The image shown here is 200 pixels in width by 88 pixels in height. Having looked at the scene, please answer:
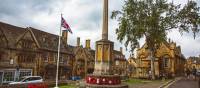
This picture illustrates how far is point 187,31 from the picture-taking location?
41938 millimetres

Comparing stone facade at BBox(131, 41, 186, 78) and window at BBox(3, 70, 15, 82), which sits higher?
stone facade at BBox(131, 41, 186, 78)

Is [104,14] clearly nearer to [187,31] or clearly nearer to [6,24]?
[187,31]

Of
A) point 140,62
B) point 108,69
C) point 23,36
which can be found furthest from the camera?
point 140,62

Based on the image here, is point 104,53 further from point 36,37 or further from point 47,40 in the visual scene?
point 47,40

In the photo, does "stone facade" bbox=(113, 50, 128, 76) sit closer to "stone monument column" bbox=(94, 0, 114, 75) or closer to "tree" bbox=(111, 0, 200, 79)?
"tree" bbox=(111, 0, 200, 79)

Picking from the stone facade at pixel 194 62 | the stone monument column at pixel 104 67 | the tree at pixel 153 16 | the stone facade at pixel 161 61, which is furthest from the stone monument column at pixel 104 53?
the stone facade at pixel 194 62

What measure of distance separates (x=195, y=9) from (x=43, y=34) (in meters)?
30.8

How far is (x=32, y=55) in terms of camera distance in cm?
4909

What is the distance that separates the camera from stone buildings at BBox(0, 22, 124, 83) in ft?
143

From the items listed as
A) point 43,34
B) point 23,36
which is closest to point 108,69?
point 23,36

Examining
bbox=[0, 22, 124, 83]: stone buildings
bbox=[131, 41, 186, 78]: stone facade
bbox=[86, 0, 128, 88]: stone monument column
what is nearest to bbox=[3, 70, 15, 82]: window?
bbox=[0, 22, 124, 83]: stone buildings

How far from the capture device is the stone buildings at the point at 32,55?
43572 mm

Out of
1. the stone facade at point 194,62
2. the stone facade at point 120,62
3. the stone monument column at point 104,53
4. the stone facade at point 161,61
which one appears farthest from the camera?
the stone facade at point 194,62

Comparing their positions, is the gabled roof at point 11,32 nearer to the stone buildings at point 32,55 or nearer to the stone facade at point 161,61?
the stone buildings at point 32,55
